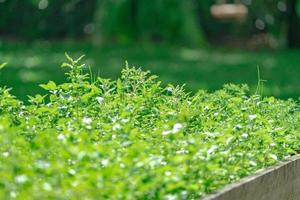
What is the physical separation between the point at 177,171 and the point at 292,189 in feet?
3.04

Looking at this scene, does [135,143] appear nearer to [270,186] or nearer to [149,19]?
[270,186]

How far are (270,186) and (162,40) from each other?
17896mm

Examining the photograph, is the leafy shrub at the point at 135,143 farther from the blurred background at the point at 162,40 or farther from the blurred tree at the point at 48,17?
the blurred tree at the point at 48,17

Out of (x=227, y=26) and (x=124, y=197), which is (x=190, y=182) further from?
(x=227, y=26)

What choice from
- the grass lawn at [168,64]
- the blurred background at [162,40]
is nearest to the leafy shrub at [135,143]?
the grass lawn at [168,64]

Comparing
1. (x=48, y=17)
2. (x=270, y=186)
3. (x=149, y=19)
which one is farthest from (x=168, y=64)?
(x=270, y=186)

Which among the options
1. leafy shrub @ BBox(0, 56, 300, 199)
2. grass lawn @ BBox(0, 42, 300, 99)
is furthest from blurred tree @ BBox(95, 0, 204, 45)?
leafy shrub @ BBox(0, 56, 300, 199)

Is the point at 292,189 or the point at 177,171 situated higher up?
the point at 177,171

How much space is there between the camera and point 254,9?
22.3m

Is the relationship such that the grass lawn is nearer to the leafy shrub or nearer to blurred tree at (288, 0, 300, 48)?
blurred tree at (288, 0, 300, 48)

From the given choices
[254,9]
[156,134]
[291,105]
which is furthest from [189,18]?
[156,134]

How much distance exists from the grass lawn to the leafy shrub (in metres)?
6.90

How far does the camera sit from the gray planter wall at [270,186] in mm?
2887

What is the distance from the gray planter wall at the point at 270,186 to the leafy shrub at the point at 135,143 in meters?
0.06
